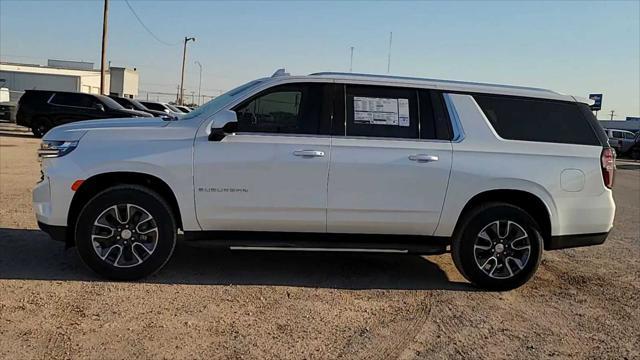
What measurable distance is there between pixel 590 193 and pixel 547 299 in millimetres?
1123

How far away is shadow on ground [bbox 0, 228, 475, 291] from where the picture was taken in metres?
5.61

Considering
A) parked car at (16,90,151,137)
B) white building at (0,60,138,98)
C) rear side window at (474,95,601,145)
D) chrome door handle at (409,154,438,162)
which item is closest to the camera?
chrome door handle at (409,154,438,162)

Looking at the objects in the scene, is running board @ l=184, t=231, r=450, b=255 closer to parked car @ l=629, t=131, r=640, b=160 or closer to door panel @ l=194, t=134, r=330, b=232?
door panel @ l=194, t=134, r=330, b=232

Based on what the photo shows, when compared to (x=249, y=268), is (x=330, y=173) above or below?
above

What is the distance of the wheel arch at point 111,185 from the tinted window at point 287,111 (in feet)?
2.93

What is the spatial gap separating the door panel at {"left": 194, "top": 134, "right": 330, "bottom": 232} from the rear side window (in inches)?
67.2

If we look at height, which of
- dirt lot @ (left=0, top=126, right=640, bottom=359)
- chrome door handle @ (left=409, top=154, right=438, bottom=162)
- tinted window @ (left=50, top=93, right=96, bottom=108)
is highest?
tinted window @ (left=50, top=93, right=96, bottom=108)

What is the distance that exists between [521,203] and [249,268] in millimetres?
2806

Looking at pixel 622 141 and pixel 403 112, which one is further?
pixel 622 141

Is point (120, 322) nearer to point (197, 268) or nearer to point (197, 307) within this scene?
point (197, 307)

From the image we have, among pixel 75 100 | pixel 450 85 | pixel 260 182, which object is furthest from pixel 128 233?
pixel 75 100

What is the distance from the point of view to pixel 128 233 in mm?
5371

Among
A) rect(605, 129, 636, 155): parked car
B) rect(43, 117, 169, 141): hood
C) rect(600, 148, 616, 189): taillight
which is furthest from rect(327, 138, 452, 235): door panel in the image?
rect(605, 129, 636, 155): parked car

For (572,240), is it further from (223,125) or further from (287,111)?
(223,125)
